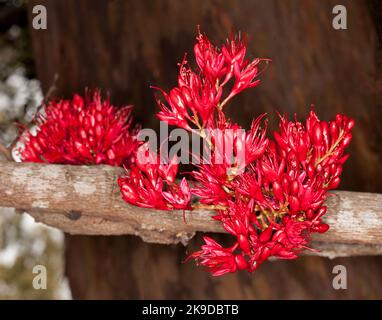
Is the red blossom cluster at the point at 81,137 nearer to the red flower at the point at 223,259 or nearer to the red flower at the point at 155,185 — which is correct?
the red flower at the point at 155,185

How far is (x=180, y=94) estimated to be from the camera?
1074 millimetres

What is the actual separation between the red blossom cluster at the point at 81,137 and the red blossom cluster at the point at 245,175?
313 mm

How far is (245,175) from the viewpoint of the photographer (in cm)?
108

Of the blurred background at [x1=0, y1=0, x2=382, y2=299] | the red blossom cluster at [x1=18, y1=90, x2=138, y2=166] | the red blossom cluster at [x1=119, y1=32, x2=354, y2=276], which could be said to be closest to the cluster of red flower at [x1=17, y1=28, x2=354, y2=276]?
the red blossom cluster at [x1=119, y1=32, x2=354, y2=276]

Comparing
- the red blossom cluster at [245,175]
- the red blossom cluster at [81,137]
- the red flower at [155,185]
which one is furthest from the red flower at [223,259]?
the red blossom cluster at [81,137]

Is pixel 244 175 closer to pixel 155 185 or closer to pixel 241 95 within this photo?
pixel 155 185

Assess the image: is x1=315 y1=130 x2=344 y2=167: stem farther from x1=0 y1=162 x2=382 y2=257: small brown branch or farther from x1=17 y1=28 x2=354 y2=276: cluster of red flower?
x1=0 y1=162 x2=382 y2=257: small brown branch

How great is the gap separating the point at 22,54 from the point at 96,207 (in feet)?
9.02

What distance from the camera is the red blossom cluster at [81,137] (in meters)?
1.44

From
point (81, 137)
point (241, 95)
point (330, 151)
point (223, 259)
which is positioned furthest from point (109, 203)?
point (241, 95)

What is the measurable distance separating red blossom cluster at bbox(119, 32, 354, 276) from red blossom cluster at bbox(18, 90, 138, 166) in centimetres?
31
